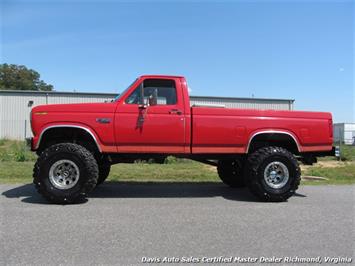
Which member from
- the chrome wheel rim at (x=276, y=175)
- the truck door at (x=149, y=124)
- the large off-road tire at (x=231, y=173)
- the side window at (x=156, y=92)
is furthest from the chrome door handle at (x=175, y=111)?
the large off-road tire at (x=231, y=173)

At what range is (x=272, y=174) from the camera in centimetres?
846

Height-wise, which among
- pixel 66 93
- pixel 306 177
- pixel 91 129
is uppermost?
pixel 66 93

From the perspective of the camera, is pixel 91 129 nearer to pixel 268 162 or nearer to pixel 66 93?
pixel 268 162

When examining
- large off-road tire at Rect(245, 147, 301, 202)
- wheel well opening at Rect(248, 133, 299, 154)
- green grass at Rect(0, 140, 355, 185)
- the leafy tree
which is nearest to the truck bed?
wheel well opening at Rect(248, 133, 299, 154)

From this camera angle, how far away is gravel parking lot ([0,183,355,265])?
494 centimetres

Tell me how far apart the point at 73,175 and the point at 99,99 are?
3137 cm

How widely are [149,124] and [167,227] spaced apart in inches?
105

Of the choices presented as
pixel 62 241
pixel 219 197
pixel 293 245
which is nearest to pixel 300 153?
pixel 219 197

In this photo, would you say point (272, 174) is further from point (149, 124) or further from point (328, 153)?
point (149, 124)

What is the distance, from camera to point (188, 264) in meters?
4.57

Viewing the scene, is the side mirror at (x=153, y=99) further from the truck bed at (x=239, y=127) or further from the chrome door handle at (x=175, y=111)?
the truck bed at (x=239, y=127)

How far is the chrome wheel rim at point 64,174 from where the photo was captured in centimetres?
789

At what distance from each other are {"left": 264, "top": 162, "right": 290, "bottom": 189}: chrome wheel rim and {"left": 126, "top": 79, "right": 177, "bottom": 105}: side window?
7.42 ft

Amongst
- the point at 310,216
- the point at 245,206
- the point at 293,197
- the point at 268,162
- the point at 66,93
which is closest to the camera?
the point at 310,216
